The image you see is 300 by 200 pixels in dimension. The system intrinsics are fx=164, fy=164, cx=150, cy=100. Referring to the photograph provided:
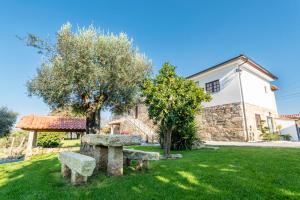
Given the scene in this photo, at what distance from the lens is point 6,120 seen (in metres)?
19.7

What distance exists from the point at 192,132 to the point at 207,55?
10.5 m

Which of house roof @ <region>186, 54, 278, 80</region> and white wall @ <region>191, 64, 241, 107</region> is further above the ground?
house roof @ <region>186, 54, 278, 80</region>

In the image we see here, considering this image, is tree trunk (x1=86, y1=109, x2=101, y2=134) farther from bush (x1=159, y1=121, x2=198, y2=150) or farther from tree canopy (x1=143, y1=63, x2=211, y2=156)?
bush (x1=159, y1=121, x2=198, y2=150)

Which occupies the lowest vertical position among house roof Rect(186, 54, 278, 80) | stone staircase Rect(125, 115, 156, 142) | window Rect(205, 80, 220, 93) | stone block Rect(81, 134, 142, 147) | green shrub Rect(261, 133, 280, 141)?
green shrub Rect(261, 133, 280, 141)

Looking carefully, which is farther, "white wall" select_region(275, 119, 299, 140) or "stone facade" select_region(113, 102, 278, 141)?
"white wall" select_region(275, 119, 299, 140)

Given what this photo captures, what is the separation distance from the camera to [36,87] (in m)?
7.10

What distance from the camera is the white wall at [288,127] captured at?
52.6 ft

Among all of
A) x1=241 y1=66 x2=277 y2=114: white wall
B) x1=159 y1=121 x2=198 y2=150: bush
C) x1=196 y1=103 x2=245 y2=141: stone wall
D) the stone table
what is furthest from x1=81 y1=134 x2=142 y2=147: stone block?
x1=241 y1=66 x2=277 y2=114: white wall

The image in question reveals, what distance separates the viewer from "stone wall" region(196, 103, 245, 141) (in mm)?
12773

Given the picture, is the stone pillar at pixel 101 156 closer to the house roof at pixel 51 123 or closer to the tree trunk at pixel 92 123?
the tree trunk at pixel 92 123

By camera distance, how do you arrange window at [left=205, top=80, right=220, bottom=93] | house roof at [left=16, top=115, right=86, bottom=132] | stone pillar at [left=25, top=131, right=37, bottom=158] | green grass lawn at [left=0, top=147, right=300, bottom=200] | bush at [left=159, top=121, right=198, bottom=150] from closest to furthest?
green grass lawn at [left=0, top=147, right=300, bottom=200]
bush at [left=159, top=121, right=198, bottom=150]
stone pillar at [left=25, top=131, right=37, bottom=158]
house roof at [left=16, top=115, right=86, bottom=132]
window at [left=205, top=80, right=220, bottom=93]

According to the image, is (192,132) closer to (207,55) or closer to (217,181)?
(217,181)

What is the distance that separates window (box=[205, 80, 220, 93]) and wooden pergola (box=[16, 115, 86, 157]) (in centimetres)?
1187

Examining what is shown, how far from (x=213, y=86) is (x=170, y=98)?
10.00 m
